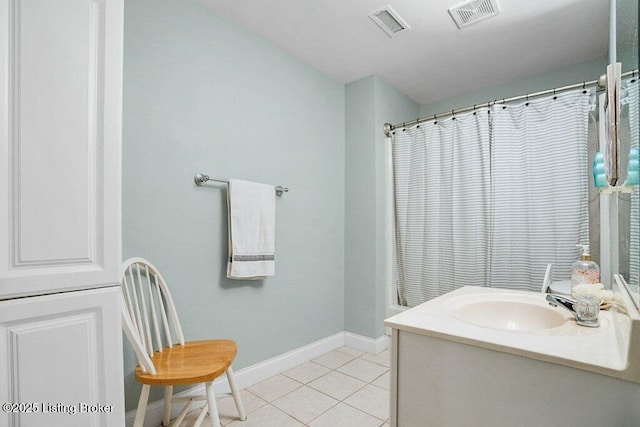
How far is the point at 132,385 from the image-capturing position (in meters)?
1.45

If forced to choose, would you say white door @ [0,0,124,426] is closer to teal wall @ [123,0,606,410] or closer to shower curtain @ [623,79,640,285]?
teal wall @ [123,0,606,410]

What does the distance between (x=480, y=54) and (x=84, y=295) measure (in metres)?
2.70

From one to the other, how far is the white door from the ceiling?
1078 millimetres

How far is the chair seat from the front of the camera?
1.21 metres

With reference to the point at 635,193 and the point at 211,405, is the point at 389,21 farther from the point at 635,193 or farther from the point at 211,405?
the point at 211,405

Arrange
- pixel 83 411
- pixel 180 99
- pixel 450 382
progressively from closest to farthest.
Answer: pixel 450 382 → pixel 83 411 → pixel 180 99

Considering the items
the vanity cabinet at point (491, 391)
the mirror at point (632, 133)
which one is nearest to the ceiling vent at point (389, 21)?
the mirror at point (632, 133)

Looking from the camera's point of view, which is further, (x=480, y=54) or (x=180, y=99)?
(x=480, y=54)

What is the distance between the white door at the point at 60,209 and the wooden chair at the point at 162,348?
24cm

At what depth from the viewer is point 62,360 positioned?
2.93 ft

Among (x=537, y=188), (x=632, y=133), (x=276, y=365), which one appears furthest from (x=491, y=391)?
(x=537, y=188)

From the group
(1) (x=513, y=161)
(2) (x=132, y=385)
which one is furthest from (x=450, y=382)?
(1) (x=513, y=161)

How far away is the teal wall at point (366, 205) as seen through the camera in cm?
252

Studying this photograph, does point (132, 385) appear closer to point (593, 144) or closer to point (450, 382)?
point (450, 382)
